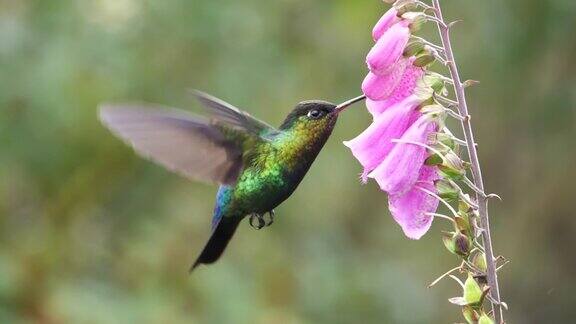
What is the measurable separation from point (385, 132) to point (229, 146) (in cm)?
75

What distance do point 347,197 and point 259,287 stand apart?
1.53 meters

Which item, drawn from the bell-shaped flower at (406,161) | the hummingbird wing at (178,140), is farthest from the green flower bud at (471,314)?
the hummingbird wing at (178,140)

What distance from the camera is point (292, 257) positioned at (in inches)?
203

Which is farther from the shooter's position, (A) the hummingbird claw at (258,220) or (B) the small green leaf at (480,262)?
(A) the hummingbird claw at (258,220)

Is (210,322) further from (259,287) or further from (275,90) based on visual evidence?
(275,90)

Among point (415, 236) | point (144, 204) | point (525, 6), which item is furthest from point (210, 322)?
point (525, 6)

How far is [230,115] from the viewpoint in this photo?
3020mm

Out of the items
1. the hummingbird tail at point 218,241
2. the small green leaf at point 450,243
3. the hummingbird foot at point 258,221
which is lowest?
the hummingbird tail at point 218,241

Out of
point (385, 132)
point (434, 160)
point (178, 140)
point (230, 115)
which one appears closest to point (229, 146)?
point (230, 115)

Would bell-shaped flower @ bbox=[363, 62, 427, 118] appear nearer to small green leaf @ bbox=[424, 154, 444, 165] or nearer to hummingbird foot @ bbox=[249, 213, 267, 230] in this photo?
small green leaf @ bbox=[424, 154, 444, 165]

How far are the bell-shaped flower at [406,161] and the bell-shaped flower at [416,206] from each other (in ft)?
0.21

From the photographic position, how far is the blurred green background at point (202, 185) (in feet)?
15.0

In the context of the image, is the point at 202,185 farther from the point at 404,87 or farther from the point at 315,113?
the point at 404,87

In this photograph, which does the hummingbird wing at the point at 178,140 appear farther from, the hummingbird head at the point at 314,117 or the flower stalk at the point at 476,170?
the flower stalk at the point at 476,170
